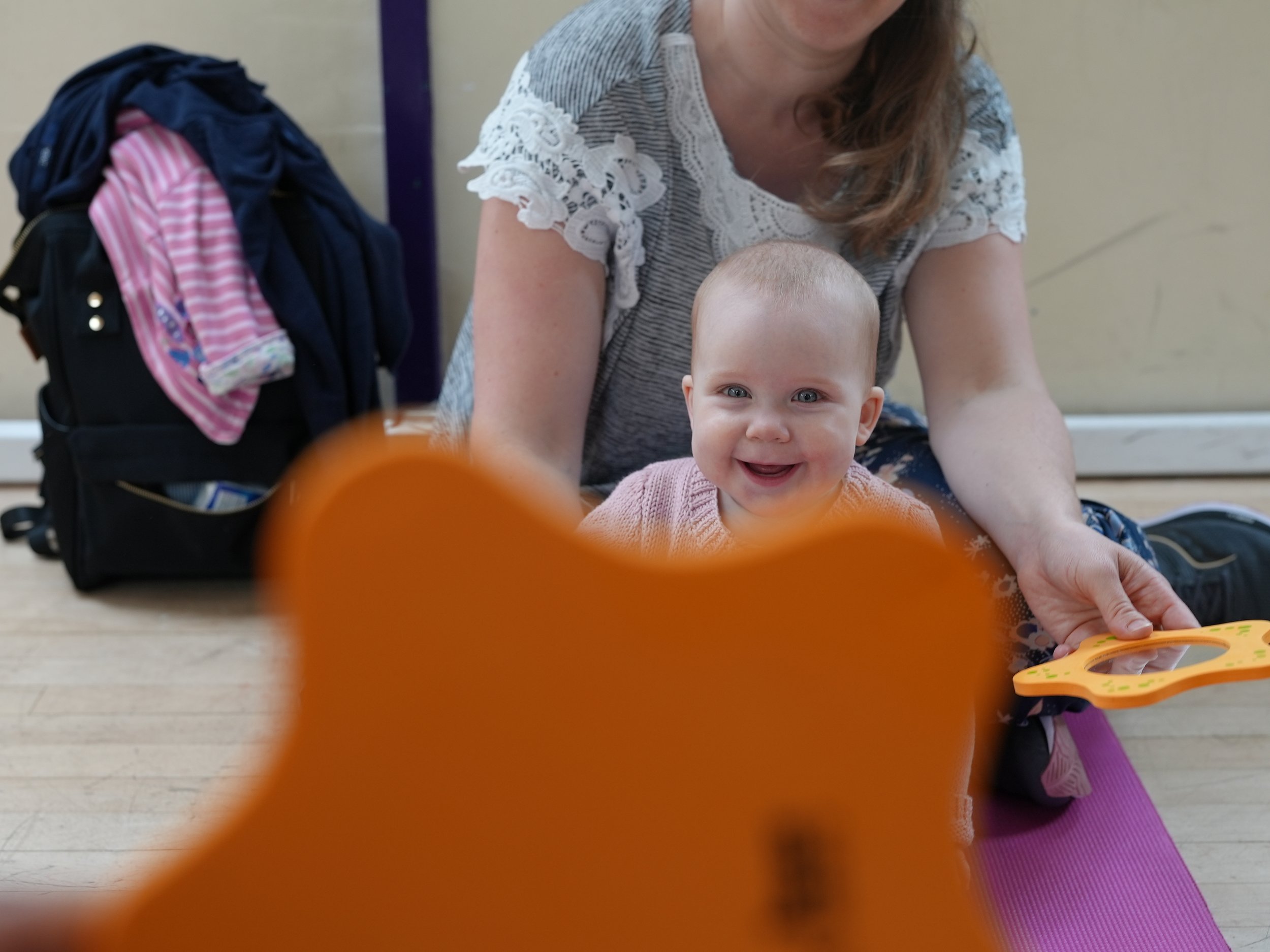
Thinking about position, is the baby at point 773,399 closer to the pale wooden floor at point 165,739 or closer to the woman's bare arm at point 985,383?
the woman's bare arm at point 985,383

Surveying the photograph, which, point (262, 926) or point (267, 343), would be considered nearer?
point (262, 926)

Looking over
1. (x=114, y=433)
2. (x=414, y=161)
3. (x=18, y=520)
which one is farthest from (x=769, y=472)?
(x=18, y=520)

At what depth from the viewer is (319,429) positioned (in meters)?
1.64

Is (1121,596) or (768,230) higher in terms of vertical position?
(768,230)

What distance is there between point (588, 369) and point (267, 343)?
24.6 inches

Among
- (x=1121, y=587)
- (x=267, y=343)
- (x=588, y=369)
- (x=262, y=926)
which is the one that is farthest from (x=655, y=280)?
(x=262, y=926)

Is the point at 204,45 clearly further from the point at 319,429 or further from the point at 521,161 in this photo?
the point at 521,161

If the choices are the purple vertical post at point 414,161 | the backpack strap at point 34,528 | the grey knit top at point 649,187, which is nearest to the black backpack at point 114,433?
the backpack strap at point 34,528

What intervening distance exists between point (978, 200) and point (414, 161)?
1.09m

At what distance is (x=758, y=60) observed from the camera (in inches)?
43.6

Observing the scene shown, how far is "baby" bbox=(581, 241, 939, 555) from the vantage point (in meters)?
0.85

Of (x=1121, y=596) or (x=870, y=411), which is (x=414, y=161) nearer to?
(x=870, y=411)

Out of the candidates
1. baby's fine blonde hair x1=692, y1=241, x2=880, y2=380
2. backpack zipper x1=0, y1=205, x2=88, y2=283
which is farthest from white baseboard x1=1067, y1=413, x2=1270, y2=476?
backpack zipper x1=0, y1=205, x2=88, y2=283

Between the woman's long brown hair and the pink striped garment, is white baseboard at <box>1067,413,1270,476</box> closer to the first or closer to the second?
the woman's long brown hair
